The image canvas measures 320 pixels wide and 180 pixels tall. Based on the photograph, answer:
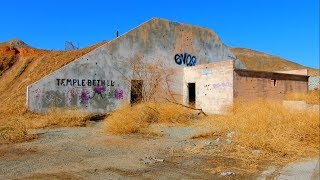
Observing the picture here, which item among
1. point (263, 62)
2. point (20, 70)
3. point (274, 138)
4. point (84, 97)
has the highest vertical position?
point (263, 62)

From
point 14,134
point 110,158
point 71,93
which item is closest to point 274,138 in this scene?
point 110,158

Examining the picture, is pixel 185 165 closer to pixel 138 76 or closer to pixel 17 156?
pixel 17 156

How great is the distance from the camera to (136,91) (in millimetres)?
19938

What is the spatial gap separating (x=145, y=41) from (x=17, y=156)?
1320 cm

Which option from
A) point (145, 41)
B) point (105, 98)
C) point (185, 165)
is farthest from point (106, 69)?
point (185, 165)

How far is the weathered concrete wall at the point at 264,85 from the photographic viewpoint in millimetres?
18828

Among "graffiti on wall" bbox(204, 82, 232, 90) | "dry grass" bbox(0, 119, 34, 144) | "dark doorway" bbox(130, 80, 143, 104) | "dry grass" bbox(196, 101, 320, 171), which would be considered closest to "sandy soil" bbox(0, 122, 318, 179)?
"dry grass" bbox(0, 119, 34, 144)

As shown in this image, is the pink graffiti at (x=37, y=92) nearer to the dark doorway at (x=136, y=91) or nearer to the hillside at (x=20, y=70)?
the hillside at (x=20, y=70)

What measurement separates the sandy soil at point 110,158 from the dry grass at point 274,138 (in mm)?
520

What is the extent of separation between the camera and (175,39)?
862 inches

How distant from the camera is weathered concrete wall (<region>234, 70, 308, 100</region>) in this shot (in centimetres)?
1883

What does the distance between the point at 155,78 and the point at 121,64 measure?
2348 mm

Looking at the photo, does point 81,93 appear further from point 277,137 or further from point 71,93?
point 277,137

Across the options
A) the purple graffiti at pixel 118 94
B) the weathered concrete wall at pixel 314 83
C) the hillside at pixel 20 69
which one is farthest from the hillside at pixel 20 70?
the weathered concrete wall at pixel 314 83
